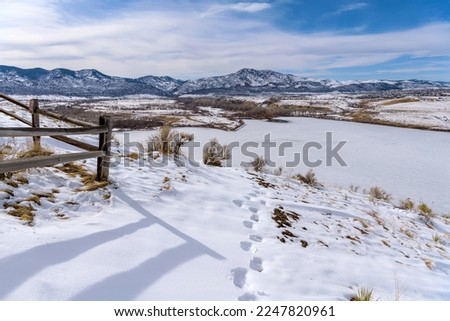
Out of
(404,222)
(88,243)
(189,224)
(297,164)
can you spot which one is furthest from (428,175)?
(88,243)

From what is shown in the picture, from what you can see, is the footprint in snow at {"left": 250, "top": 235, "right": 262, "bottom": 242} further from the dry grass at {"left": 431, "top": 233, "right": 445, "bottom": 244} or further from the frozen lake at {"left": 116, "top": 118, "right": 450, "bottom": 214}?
the frozen lake at {"left": 116, "top": 118, "right": 450, "bottom": 214}

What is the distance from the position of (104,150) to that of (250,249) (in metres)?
3.29

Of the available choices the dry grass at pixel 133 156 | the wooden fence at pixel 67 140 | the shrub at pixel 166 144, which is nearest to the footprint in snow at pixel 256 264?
the wooden fence at pixel 67 140

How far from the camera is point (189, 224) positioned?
528 centimetres

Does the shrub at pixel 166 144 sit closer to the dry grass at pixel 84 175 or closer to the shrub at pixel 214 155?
the shrub at pixel 214 155

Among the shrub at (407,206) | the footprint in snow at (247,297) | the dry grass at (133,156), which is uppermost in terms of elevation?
the dry grass at (133,156)

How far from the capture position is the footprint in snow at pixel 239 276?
3833 millimetres

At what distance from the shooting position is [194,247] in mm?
4500

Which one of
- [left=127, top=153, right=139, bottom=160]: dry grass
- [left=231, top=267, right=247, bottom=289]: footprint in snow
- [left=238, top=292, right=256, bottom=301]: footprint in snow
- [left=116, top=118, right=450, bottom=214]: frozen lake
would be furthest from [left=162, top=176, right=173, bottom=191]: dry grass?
[left=116, top=118, right=450, bottom=214]: frozen lake

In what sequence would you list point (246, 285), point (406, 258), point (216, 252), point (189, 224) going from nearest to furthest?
1. point (246, 285)
2. point (216, 252)
3. point (189, 224)
4. point (406, 258)
